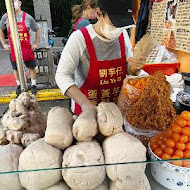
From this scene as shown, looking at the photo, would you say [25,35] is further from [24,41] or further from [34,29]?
[34,29]

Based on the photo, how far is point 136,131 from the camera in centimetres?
117

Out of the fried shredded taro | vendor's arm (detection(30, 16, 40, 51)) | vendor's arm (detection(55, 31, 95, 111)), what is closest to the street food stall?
the fried shredded taro

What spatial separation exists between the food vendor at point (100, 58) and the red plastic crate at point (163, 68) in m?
1.68

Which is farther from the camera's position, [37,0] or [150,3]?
[37,0]

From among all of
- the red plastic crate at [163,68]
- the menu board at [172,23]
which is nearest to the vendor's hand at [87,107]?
the red plastic crate at [163,68]

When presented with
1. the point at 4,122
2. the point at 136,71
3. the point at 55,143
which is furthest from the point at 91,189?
the point at 136,71

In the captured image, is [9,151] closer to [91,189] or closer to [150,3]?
[91,189]

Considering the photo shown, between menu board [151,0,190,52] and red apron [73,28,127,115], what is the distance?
187 centimetres

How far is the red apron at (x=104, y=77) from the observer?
169 cm

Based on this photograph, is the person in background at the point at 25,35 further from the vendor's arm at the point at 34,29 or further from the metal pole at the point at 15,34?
the metal pole at the point at 15,34

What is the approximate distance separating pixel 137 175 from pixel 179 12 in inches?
123

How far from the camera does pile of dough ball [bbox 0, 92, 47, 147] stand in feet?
3.36

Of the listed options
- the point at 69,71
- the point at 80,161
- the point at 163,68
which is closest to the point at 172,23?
the point at 163,68

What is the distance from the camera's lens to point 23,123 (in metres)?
1.12
